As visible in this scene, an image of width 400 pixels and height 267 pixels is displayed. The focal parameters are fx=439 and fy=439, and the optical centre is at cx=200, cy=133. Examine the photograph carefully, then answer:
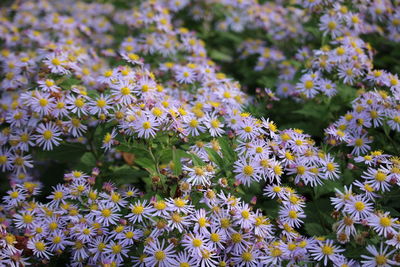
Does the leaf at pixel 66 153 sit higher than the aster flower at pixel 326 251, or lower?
lower

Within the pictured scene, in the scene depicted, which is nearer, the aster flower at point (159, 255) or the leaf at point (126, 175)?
the aster flower at point (159, 255)

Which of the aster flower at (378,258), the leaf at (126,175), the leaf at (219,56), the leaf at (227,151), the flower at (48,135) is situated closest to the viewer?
the aster flower at (378,258)

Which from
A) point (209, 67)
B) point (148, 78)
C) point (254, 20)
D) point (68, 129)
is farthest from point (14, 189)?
point (254, 20)

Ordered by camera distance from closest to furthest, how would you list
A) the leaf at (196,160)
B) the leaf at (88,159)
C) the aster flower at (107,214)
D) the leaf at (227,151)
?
1. the aster flower at (107,214)
2. the leaf at (196,160)
3. the leaf at (227,151)
4. the leaf at (88,159)

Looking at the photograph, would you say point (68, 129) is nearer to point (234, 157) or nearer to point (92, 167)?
point (92, 167)

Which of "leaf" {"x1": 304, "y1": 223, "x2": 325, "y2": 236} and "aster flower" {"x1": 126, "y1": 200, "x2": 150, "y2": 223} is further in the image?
"leaf" {"x1": 304, "y1": 223, "x2": 325, "y2": 236}

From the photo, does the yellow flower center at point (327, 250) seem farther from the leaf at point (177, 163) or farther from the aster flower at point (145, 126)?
the aster flower at point (145, 126)

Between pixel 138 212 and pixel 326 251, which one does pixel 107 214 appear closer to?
pixel 138 212

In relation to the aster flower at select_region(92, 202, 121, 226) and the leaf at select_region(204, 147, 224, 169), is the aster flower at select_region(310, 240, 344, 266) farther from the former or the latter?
the aster flower at select_region(92, 202, 121, 226)

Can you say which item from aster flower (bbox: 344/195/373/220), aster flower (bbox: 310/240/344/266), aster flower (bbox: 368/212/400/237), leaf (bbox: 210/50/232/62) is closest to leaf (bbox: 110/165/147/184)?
aster flower (bbox: 310/240/344/266)

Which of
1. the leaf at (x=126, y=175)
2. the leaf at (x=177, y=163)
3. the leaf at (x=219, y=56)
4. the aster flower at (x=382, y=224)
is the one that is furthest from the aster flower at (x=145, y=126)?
the leaf at (x=219, y=56)
